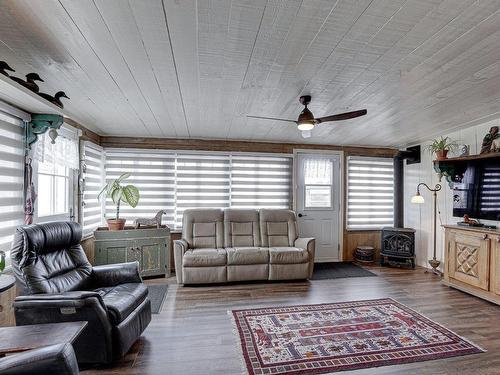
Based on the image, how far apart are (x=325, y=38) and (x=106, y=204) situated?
459 cm

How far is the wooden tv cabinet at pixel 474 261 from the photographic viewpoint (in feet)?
11.3

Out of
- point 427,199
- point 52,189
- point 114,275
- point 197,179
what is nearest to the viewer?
point 114,275

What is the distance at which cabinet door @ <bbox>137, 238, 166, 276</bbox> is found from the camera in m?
4.44

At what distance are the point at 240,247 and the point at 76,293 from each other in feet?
9.00

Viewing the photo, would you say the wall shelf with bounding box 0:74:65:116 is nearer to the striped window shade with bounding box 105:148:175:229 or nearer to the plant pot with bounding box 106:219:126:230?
the plant pot with bounding box 106:219:126:230

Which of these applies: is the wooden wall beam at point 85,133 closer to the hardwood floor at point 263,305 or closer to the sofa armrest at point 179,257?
the sofa armrest at point 179,257

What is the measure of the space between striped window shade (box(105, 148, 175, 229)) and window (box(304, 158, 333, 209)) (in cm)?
264

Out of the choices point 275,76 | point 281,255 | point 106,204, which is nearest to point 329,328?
point 281,255

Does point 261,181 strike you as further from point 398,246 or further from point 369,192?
point 398,246

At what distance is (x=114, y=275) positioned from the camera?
9.37 ft

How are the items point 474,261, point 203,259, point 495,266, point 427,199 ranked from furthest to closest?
point 427,199
point 203,259
point 474,261
point 495,266

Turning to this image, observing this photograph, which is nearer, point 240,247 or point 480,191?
point 480,191

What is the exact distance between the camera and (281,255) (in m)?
4.29

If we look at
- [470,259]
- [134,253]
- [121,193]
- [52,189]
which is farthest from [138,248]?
[470,259]
